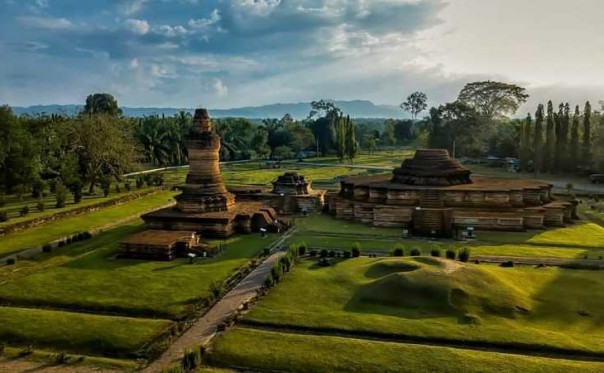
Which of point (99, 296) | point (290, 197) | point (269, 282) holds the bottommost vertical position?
point (99, 296)

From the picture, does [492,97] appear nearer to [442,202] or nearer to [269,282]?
[442,202]

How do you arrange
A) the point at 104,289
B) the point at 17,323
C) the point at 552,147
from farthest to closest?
the point at 552,147 → the point at 104,289 → the point at 17,323

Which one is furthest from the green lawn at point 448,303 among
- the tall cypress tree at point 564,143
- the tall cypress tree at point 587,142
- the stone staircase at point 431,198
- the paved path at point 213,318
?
the tall cypress tree at point 564,143

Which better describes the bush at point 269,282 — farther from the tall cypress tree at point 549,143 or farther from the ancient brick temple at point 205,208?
the tall cypress tree at point 549,143

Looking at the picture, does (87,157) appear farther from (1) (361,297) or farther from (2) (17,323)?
(1) (361,297)

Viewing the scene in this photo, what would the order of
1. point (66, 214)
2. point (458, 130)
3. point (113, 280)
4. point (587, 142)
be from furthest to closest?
point (458, 130)
point (587, 142)
point (66, 214)
point (113, 280)

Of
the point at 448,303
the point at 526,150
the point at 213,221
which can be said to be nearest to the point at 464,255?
the point at 448,303

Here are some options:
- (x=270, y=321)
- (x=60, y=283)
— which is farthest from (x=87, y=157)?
(x=270, y=321)
